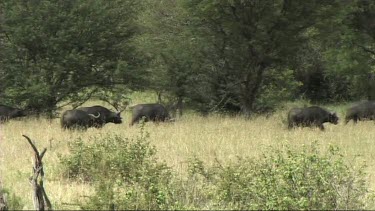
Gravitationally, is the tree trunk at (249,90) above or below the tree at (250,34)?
below

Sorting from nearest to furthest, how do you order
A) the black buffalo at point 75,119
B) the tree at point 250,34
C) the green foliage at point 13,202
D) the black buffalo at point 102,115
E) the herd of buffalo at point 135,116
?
the green foliage at point 13,202 → the black buffalo at point 75,119 → the herd of buffalo at point 135,116 → the black buffalo at point 102,115 → the tree at point 250,34

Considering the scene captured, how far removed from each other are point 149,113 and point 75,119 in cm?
371

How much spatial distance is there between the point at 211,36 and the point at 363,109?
22.9ft

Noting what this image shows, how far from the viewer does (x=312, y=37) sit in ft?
72.2

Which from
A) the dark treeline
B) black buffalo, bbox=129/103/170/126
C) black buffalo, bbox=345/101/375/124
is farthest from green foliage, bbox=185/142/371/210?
black buffalo, bbox=345/101/375/124

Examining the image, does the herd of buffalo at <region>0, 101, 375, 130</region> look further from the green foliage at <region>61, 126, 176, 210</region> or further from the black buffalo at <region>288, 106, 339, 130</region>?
the green foliage at <region>61, 126, 176, 210</region>

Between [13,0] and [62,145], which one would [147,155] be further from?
[13,0]

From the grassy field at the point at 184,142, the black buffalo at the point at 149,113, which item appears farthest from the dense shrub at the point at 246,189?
the black buffalo at the point at 149,113

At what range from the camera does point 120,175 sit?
7.93 m

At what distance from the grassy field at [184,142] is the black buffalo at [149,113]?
791 millimetres

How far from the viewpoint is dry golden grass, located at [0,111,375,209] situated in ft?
30.3

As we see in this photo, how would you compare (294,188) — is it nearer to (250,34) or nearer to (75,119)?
(75,119)

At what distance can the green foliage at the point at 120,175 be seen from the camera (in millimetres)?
6805

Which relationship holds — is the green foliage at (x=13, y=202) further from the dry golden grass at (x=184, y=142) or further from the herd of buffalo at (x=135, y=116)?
the herd of buffalo at (x=135, y=116)
